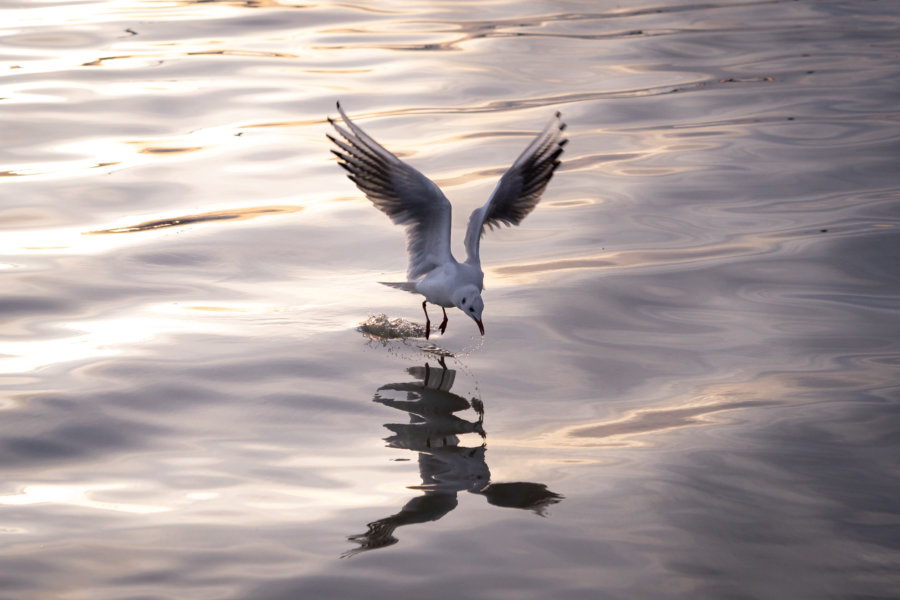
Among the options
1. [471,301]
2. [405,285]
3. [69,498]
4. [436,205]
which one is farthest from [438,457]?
[436,205]

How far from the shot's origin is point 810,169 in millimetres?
9625

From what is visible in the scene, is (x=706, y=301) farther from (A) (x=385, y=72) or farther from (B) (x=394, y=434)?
(A) (x=385, y=72)

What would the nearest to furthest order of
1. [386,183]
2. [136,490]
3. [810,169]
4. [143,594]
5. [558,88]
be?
[143,594] < [136,490] < [386,183] < [810,169] < [558,88]

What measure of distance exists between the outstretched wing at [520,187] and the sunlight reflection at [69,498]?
3.04 metres

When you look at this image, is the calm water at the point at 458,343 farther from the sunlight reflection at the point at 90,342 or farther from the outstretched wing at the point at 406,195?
the outstretched wing at the point at 406,195

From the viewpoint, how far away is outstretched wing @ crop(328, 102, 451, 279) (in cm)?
679

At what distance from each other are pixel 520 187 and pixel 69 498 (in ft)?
12.6

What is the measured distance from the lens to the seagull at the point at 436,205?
22.1 feet

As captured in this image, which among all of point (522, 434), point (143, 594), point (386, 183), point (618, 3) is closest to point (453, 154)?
point (386, 183)

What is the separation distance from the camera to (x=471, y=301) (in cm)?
644

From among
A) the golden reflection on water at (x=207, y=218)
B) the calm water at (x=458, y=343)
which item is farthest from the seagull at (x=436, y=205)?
the golden reflection on water at (x=207, y=218)

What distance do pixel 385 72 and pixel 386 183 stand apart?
22.9 feet

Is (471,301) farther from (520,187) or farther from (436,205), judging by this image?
(520,187)

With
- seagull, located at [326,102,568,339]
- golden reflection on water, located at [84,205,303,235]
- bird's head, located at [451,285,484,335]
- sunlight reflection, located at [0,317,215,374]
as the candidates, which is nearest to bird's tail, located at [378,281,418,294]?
seagull, located at [326,102,568,339]
